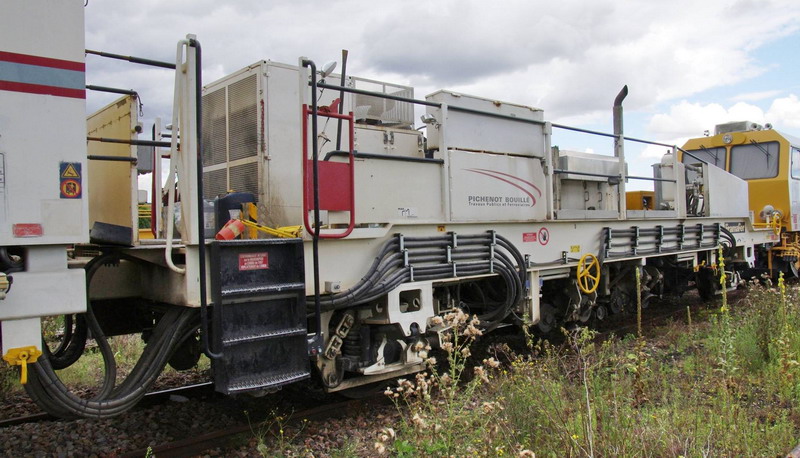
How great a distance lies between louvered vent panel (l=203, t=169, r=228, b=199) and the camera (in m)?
5.49

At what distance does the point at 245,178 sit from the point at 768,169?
11178mm

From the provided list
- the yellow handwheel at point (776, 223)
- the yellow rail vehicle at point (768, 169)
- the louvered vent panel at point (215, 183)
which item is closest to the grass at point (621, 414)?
the louvered vent panel at point (215, 183)

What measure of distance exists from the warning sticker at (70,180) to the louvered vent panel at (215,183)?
2.25 meters

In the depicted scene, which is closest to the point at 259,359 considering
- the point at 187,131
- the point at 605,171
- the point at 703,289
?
A: the point at 187,131

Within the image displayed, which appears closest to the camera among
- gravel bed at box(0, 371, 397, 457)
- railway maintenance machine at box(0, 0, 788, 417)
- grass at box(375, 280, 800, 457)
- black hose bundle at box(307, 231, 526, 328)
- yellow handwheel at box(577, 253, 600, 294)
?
railway maintenance machine at box(0, 0, 788, 417)

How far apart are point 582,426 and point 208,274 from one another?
8.36 ft

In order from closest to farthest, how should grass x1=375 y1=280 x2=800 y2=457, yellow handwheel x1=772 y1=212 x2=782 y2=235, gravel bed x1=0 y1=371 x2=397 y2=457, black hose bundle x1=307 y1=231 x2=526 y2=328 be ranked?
grass x1=375 y1=280 x2=800 y2=457 → gravel bed x1=0 y1=371 x2=397 y2=457 → black hose bundle x1=307 y1=231 x2=526 y2=328 → yellow handwheel x1=772 y1=212 x2=782 y2=235

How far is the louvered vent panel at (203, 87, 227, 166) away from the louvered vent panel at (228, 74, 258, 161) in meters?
0.16

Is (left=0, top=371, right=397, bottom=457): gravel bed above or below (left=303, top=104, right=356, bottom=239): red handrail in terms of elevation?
below

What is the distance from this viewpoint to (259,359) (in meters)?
4.00

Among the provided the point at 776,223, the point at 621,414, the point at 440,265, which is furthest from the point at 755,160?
the point at 621,414

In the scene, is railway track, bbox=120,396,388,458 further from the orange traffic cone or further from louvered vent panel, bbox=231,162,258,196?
louvered vent panel, bbox=231,162,258,196

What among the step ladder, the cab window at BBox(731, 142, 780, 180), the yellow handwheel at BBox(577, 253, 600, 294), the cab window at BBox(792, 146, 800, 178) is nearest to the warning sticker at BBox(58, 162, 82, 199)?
the step ladder

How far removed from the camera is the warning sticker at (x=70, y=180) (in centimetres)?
315
